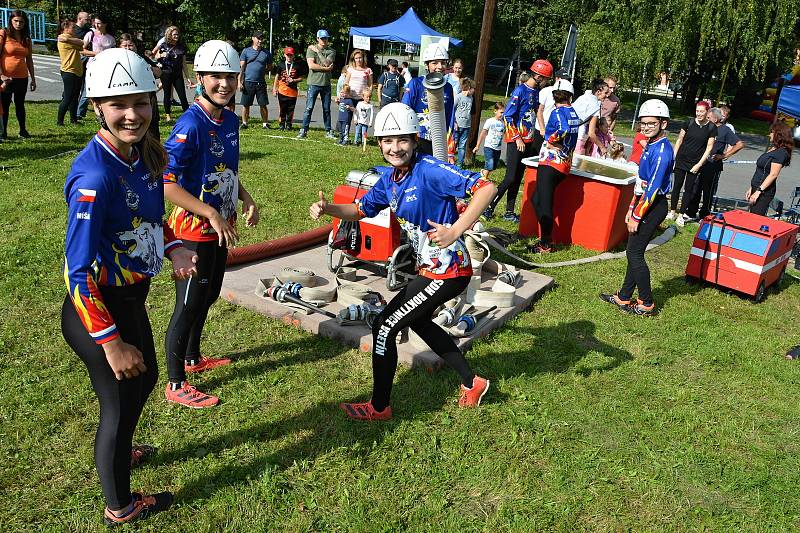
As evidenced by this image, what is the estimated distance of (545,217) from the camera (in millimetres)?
8102

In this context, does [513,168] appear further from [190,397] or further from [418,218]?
[190,397]

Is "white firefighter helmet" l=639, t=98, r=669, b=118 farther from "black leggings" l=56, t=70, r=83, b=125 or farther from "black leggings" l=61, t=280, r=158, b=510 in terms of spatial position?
"black leggings" l=56, t=70, r=83, b=125

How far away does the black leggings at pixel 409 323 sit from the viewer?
12.9ft

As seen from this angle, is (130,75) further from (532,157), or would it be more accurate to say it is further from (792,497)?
(532,157)

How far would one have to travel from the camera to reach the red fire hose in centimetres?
662

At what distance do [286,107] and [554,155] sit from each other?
8.98 meters

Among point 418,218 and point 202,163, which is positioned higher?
point 202,163

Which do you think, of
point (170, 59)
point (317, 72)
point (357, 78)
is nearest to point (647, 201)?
point (357, 78)

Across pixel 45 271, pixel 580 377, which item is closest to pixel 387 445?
pixel 580 377

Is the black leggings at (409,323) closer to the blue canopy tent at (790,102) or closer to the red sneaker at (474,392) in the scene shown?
the red sneaker at (474,392)

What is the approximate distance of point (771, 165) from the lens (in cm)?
902

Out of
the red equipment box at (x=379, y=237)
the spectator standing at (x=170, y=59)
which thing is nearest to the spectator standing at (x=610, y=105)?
the red equipment box at (x=379, y=237)

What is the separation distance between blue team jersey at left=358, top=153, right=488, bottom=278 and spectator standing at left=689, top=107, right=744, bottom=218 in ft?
27.9

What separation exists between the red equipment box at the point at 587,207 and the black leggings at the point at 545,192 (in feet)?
1.37
